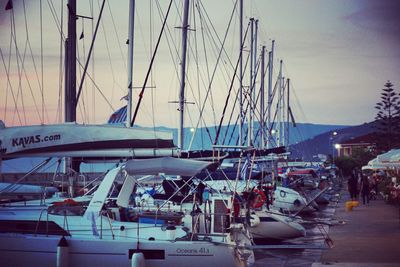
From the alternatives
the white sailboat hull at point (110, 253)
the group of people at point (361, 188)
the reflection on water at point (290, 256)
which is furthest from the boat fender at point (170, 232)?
the group of people at point (361, 188)

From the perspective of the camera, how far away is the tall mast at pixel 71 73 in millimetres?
16562

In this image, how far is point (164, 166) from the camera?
516 inches

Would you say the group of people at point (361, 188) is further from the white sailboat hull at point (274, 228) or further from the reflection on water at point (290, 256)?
the white sailboat hull at point (274, 228)

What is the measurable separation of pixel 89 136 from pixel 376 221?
1385cm

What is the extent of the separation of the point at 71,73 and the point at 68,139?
146 inches

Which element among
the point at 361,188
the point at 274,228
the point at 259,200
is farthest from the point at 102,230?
the point at 361,188

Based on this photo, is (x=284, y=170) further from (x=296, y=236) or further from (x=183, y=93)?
(x=296, y=236)

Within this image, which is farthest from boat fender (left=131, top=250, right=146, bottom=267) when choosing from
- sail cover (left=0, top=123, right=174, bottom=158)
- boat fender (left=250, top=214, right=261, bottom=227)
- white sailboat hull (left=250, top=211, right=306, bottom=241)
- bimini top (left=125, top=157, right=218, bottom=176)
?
white sailboat hull (left=250, top=211, right=306, bottom=241)

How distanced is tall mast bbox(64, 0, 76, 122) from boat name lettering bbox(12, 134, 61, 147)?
339 centimetres

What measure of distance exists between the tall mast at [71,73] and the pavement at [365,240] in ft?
21.8

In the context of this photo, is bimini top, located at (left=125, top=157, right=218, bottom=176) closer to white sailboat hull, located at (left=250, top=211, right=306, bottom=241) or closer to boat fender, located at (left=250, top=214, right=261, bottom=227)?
boat fender, located at (left=250, top=214, right=261, bottom=227)

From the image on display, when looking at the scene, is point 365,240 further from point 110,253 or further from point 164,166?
point 110,253

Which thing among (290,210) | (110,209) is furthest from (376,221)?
(110,209)

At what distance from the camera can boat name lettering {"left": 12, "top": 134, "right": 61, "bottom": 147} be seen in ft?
42.5
